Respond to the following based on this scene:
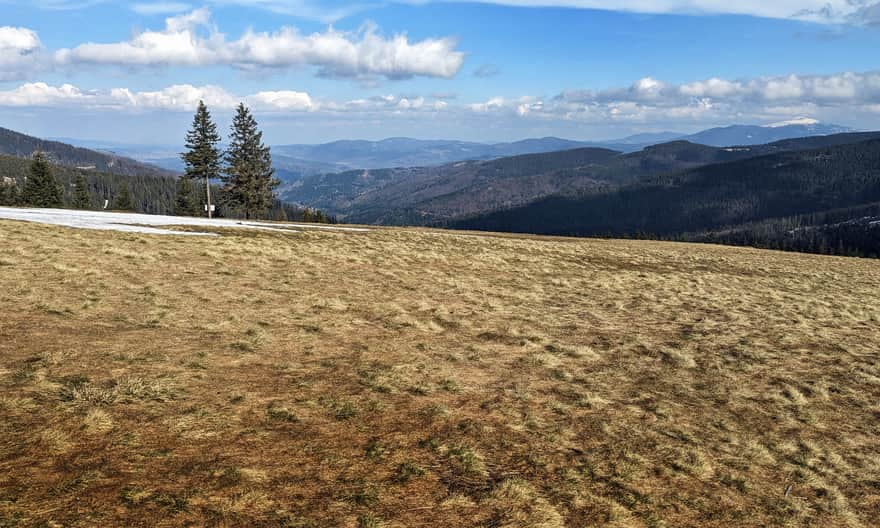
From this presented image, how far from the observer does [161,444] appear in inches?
273

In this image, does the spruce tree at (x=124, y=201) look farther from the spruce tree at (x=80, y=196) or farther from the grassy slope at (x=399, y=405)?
the grassy slope at (x=399, y=405)

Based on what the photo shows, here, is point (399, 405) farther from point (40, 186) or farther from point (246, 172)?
point (40, 186)

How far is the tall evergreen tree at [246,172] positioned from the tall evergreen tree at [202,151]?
230 cm

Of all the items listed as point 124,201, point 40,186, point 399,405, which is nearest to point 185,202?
point 124,201

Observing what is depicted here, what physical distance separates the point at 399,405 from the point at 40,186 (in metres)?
106

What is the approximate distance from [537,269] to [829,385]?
58.4 ft

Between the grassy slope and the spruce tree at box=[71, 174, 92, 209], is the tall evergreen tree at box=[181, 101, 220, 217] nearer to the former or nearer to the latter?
the spruce tree at box=[71, 174, 92, 209]

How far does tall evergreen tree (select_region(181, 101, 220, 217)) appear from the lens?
70.9 meters

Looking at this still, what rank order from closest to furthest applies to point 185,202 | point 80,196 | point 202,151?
1. point 202,151
2. point 80,196
3. point 185,202

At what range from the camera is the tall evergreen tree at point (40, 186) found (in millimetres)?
85562

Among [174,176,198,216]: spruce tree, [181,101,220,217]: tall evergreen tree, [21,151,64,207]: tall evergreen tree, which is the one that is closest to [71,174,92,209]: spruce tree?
[21,151,64,207]: tall evergreen tree

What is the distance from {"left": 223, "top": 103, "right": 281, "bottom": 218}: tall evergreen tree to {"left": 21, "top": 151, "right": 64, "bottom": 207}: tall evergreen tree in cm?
3853

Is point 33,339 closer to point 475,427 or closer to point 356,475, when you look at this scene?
point 356,475

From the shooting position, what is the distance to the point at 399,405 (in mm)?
9180
